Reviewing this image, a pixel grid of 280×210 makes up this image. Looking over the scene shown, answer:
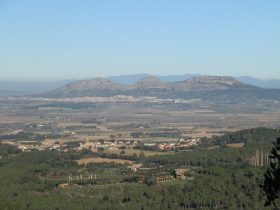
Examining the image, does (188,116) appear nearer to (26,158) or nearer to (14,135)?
(14,135)

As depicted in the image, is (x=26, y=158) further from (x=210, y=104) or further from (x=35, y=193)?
(x=210, y=104)

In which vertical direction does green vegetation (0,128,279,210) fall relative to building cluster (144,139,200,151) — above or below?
above

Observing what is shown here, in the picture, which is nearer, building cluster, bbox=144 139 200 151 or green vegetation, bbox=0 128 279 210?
green vegetation, bbox=0 128 279 210

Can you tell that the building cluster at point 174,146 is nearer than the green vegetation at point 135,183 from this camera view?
No

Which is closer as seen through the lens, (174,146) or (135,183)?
(135,183)

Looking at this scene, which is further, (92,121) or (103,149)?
(92,121)

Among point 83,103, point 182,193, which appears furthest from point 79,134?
point 83,103

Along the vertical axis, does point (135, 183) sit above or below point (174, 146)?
above

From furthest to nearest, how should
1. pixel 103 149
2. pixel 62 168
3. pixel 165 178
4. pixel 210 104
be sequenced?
pixel 210 104
pixel 103 149
pixel 62 168
pixel 165 178

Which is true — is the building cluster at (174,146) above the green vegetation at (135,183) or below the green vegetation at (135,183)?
below

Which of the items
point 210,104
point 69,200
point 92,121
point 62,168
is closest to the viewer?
point 69,200
